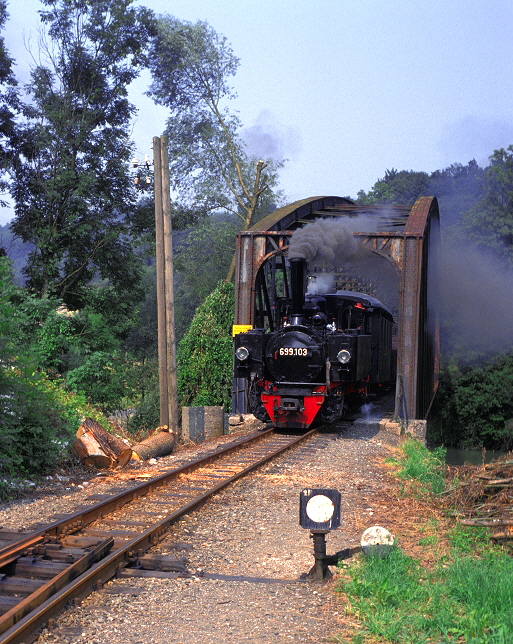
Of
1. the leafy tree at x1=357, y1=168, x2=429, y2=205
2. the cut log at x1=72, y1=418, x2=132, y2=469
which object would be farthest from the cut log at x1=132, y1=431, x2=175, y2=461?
the leafy tree at x1=357, y1=168, x2=429, y2=205

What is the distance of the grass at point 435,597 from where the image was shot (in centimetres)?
462

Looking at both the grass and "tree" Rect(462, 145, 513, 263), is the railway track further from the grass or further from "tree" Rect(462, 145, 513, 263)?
"tree" Rect(462, 145, 513, 263)

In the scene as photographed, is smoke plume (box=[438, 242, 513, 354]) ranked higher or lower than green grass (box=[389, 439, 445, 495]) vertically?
higher

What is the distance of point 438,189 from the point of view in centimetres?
7025

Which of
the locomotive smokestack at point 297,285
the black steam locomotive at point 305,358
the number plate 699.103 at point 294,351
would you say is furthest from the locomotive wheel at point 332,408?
the locomotive smokestack at point 297,285

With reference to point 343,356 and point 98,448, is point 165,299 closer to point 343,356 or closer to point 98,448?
point 343,356

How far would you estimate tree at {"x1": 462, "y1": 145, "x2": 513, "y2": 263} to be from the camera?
3922cm

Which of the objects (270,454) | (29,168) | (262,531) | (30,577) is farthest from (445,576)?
(29,168)

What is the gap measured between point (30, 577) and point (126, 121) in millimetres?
23155

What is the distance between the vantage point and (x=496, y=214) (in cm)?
3988

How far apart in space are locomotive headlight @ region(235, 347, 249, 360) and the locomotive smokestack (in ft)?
3.74

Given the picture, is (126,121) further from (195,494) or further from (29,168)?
(195,494)

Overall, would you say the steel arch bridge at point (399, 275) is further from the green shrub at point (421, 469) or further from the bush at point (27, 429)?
the bush at point (27, 429)

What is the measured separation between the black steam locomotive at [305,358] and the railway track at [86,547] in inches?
176
